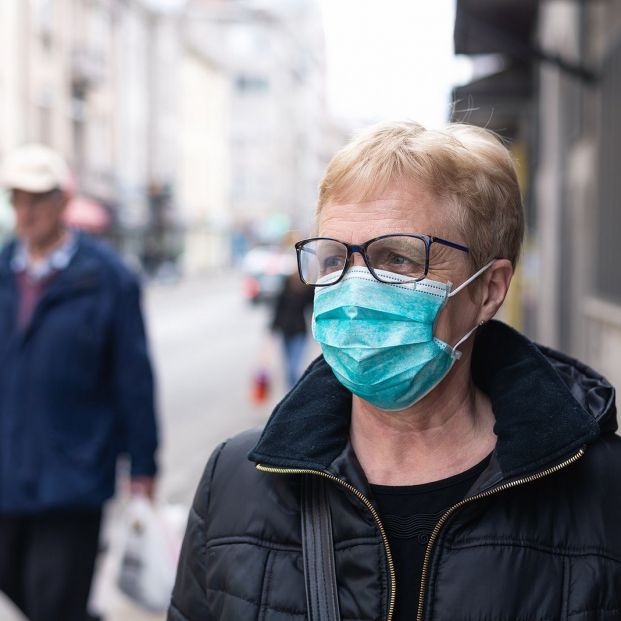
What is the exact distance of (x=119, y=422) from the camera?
415cm

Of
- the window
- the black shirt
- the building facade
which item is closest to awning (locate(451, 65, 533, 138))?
the building facade

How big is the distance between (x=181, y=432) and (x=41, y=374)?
22.2ft

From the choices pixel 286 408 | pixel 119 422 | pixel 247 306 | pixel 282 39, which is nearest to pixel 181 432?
pixel 119 422

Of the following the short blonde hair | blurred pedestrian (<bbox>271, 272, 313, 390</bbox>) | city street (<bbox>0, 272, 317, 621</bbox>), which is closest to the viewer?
the short blonde hair

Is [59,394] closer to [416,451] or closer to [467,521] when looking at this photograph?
[416,451]

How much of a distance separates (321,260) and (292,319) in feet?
27.0

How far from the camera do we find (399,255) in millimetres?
1933

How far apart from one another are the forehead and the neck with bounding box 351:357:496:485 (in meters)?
0.32

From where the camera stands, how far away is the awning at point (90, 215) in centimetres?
3694

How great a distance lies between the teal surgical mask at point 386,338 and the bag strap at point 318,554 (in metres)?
0.21

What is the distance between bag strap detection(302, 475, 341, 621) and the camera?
1.85 meters

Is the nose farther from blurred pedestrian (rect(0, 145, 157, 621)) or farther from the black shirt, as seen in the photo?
blurred pedestrian (rect(0, 145, 157, 621))

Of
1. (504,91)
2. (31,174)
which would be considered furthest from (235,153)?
(31,174)

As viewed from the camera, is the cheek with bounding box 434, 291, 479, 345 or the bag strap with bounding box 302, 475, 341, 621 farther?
the cheek with bounding box 434, 291, 479, 345
